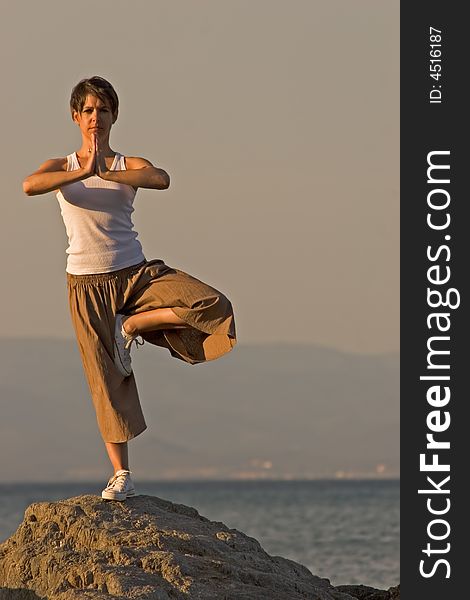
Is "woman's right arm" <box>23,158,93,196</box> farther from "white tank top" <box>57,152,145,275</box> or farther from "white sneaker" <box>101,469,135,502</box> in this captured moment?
"white sneaker" <box>101,469,135,502</box>

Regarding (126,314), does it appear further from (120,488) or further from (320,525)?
(320,525)

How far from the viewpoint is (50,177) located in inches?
387

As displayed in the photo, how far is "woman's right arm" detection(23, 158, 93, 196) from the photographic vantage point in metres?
9.75

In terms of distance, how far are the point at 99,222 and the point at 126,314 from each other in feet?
2.12

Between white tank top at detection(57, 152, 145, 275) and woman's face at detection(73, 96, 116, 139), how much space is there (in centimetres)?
21

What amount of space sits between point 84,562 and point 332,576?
16.9m

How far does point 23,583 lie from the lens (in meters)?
9.17

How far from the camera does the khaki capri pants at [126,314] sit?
995 cm

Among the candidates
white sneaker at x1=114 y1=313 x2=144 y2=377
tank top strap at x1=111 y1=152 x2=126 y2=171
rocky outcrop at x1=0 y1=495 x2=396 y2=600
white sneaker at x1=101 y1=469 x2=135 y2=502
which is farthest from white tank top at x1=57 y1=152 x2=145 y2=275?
rocky outcrop at x1=0 y1=495 x2=396 y2=600

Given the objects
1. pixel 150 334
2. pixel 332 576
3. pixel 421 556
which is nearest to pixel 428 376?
pixel 421 556

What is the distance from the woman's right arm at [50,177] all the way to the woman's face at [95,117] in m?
0.30

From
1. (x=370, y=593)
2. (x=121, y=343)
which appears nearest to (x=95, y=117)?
(x=121, y=343)

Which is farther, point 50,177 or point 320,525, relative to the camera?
point 320,525

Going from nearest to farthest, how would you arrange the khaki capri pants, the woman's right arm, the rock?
the woman's right arm < the khaki capri pants < the rock
